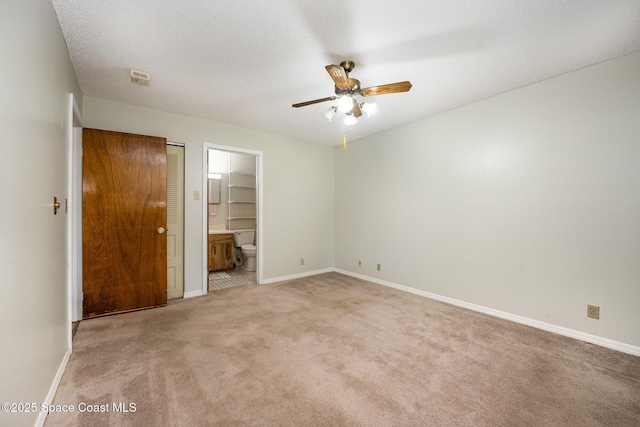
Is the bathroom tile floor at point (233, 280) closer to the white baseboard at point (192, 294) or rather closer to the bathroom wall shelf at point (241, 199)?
the white baseboard at point (192, 294)

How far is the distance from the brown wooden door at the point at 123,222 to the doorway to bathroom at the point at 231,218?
150 centimetres

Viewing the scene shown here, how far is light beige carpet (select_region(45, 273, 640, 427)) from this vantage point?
1546 millimetres

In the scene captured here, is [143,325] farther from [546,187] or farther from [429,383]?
[546,187]

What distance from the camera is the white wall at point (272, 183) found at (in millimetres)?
3391

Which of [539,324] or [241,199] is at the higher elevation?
[241,199]

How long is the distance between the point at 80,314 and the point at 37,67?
Answer: 8.51 ft

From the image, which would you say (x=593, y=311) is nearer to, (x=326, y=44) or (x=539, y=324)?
(x=539, y=324)

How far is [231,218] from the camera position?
5.80 metres

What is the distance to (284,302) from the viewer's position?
11.4 feet

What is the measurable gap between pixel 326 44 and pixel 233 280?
3862mm

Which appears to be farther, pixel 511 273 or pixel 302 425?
pixel 511 273

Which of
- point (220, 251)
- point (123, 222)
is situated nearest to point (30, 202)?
point (123, 222)

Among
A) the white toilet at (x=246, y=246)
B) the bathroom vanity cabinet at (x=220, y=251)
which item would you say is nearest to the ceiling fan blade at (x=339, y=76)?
the white toilet at (x=246, y=246)

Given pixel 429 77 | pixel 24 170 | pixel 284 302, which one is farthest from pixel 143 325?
pixel 429 77
